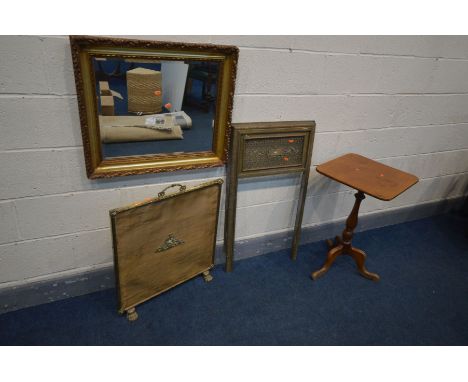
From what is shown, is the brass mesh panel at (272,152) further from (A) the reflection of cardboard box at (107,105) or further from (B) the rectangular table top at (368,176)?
(A) the reflection of cardboard box at (107,105)

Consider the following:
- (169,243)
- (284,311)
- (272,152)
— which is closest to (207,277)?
(169,243)

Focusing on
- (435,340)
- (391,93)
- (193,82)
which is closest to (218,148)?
(193,82)

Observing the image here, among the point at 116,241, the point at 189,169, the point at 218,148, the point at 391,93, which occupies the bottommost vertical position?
the point at 116,241

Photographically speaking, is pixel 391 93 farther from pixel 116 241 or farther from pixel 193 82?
pixel 116 241

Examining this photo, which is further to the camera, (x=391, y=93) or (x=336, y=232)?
(x=336, y=232)

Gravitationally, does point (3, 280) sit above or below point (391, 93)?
below

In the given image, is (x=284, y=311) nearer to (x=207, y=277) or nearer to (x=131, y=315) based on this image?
(x=207, y=277)

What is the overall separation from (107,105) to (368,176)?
4.68ft

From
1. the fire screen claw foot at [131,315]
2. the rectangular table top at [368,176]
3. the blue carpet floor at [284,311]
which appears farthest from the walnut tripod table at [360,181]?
the fire screen claw foot at [131,315]

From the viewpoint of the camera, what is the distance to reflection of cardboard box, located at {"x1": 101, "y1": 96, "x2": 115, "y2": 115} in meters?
1.49

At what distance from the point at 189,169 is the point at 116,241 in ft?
1.71

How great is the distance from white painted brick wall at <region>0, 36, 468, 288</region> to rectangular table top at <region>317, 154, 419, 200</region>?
15 cm

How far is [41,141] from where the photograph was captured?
148cm

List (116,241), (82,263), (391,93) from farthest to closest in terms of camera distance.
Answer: (391,93), (82,263), (116,241)
